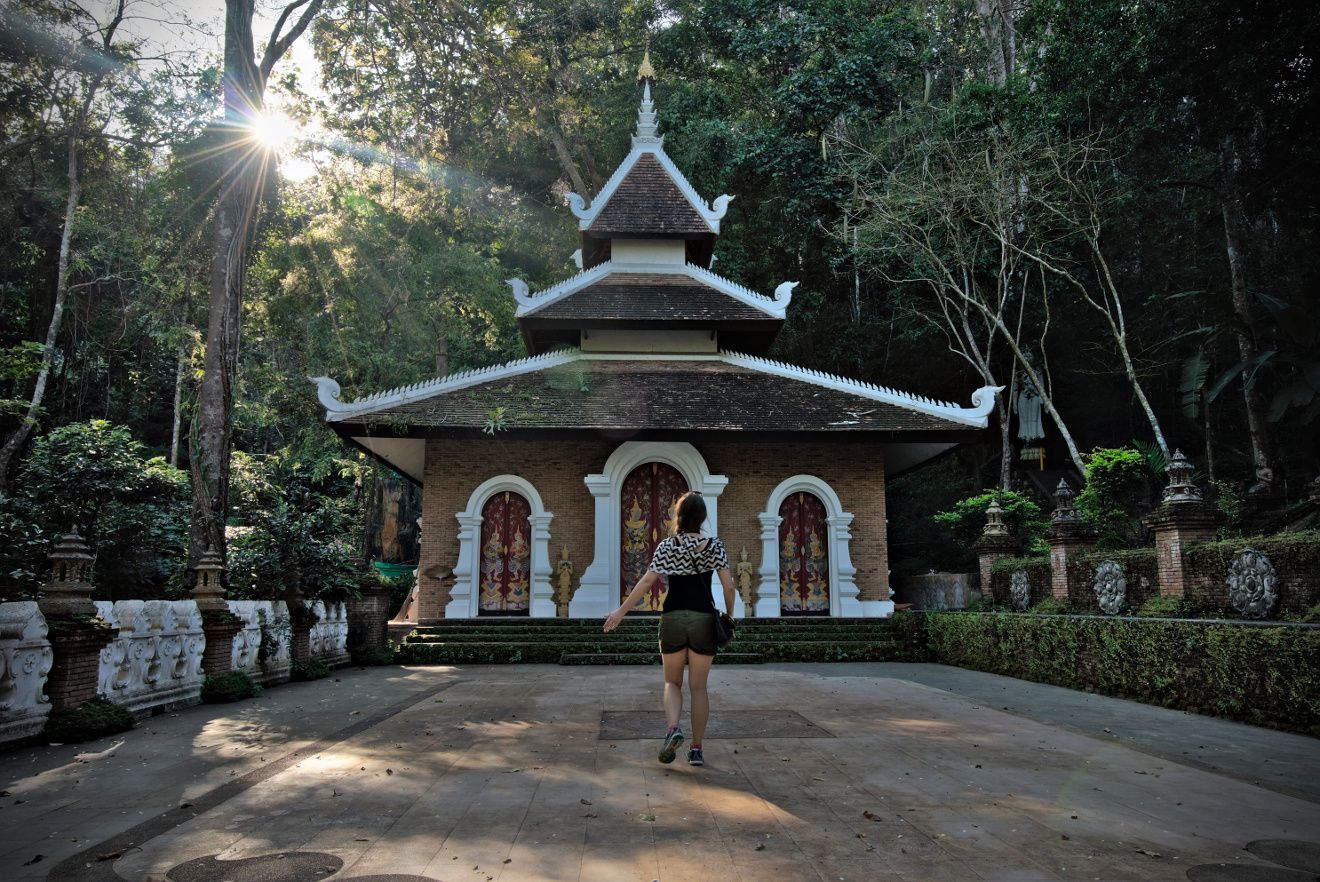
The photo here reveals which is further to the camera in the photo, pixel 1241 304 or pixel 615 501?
pixel 1241 304

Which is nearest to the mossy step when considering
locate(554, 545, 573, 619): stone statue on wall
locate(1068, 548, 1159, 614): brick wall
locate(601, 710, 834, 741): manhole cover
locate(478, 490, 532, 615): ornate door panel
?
locate(554, 545, 573, 619): stone statue on wall

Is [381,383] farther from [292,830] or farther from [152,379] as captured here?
[292,830]

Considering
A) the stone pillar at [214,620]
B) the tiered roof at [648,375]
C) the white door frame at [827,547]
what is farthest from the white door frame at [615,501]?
the stone pillar at [214,620]

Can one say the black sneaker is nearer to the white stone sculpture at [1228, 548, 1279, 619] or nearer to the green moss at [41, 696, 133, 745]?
the green moss at [41, 696, 133, 745]

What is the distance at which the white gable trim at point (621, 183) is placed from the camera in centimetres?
2072

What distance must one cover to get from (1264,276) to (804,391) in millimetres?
14080

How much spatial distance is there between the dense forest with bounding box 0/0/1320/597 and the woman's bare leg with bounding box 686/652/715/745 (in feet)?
25.0

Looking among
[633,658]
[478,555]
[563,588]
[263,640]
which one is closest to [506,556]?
[478,555]

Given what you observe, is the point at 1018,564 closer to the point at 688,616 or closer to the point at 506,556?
the point at 506,556

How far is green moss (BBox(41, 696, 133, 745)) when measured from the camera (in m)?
6.47

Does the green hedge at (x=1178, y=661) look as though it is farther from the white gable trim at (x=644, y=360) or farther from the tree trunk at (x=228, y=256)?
the tree trunk at (x=228, y=256)

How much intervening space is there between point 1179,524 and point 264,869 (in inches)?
415

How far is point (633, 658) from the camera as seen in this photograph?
13.8 m

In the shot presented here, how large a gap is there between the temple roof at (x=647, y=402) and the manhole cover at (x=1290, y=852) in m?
12.8
